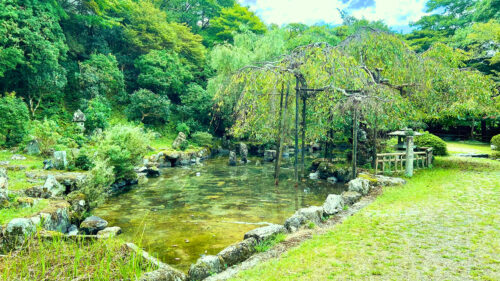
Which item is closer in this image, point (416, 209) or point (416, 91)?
point (416, 209)

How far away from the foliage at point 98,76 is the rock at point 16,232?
17.4m

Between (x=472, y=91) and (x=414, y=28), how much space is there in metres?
28.9

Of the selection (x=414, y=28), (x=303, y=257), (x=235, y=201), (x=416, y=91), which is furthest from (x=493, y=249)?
(x=414, y=28)

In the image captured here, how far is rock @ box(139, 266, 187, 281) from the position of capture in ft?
11.6

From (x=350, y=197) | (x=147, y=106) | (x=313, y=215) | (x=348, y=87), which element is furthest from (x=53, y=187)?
(x=147, y=106)

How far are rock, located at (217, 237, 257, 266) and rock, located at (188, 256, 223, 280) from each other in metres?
0.18

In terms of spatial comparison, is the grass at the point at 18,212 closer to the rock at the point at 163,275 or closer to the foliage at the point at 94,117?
the rock at the point at 163,275

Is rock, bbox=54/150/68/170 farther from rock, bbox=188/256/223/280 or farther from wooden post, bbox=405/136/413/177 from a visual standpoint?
wooden post, bbox=405/136/413/177

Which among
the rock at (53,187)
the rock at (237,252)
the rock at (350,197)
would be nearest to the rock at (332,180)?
the rock at (350,197)

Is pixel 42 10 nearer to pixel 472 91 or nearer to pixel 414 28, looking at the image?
pixel 472 91

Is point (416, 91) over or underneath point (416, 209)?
over

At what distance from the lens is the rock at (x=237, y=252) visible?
457cm

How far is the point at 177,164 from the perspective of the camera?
19.0 meters

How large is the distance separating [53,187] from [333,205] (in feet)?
24.4
